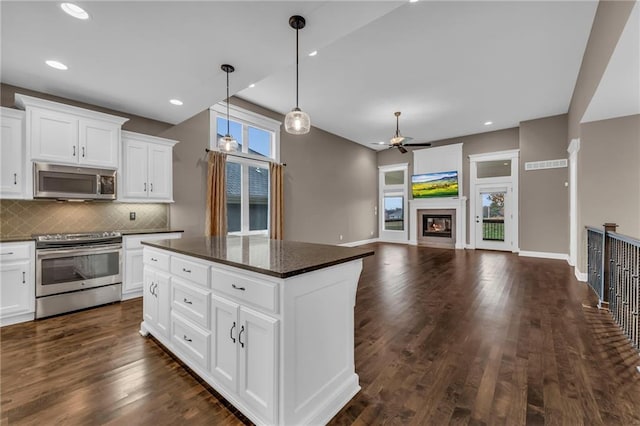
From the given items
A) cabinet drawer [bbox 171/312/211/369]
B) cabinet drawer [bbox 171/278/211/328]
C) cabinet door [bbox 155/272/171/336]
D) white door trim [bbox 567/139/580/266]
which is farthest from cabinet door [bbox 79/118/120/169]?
white door trim [bbox 567/139/580/266]

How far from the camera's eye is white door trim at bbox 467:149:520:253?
7.37 metres

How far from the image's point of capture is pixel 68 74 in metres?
3.04

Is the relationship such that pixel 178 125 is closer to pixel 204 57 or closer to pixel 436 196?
pixel 204 57

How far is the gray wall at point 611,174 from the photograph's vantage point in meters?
4.01

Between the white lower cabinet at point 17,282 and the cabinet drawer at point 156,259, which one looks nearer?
the cabinet drawer at point 156,259

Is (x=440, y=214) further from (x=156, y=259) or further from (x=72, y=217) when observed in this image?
(x=72, y=217)

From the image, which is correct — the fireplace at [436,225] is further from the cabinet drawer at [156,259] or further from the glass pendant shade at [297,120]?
the cabinet drawer at [156,259]

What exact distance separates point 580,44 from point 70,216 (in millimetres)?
7552

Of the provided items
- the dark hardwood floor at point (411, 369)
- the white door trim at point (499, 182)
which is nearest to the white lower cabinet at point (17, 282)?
the dark hardwood floor at point (411, 369)

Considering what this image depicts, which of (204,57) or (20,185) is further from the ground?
(204,57)

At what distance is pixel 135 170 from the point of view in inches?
155

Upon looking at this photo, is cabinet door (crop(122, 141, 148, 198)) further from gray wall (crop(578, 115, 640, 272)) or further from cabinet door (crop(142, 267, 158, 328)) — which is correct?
gray wall (crop(578, 115, 640, 272))

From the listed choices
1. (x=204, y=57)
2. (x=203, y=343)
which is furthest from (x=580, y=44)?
(x=203, y=343)

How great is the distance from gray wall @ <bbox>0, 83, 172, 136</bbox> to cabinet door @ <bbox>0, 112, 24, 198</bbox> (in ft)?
1.70
